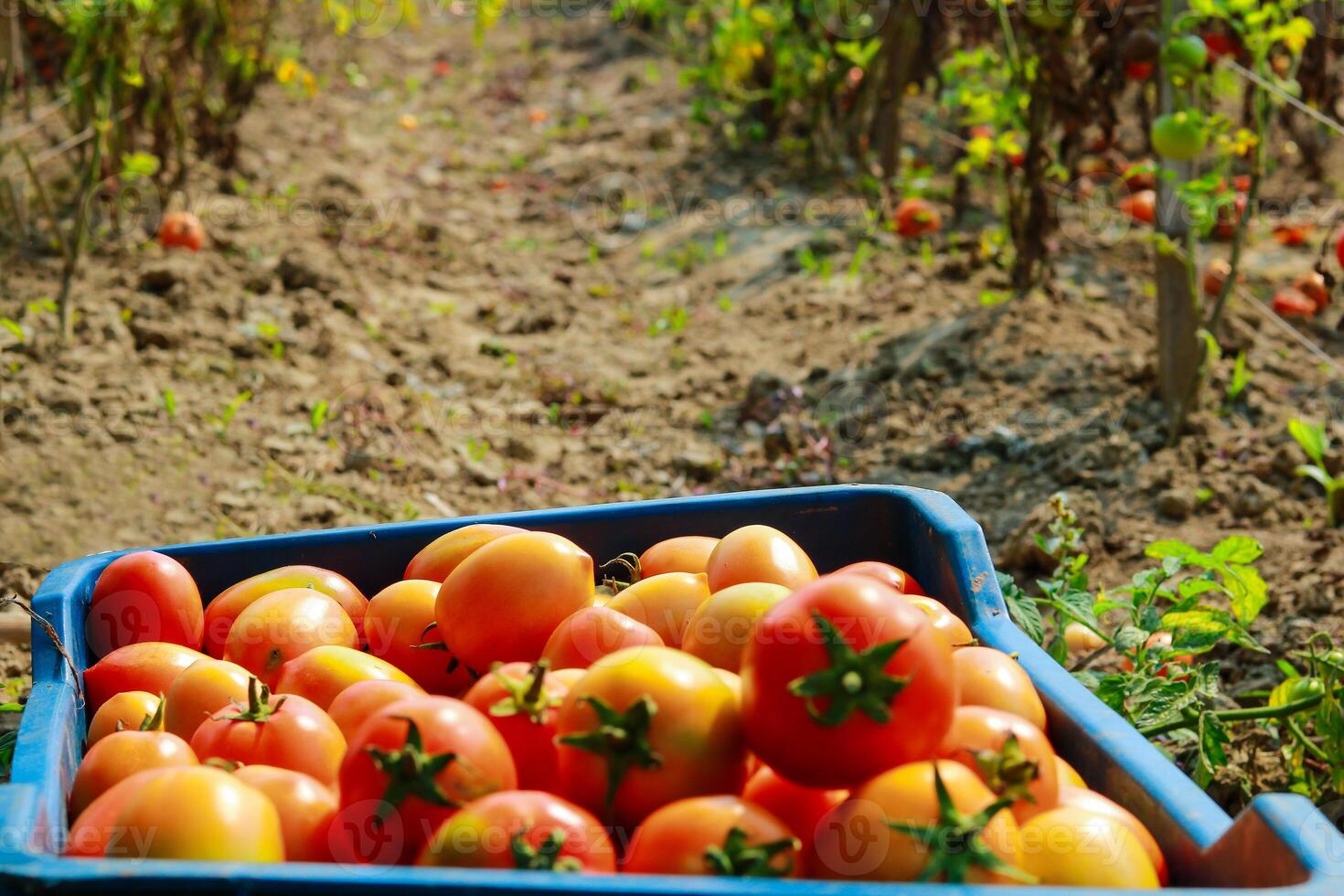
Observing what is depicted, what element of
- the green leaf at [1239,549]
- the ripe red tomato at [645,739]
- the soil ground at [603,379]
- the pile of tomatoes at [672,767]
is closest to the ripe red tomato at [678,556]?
the pile of tomatoes at [672,767]

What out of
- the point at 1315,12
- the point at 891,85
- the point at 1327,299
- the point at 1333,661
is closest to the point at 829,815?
the point at 1333,661

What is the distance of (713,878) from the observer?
1022mm

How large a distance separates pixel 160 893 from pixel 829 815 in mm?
606

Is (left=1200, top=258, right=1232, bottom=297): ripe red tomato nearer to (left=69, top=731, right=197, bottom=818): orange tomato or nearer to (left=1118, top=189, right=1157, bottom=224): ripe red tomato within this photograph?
(left=1118, top=189, right=1157, bottom=224): ripe red tomato

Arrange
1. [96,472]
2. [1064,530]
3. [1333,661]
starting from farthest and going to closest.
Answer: [96,472], [1064,530], [1333,661]

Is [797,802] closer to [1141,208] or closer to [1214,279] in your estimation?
[1214,279]

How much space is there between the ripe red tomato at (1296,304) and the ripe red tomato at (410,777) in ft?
12.2

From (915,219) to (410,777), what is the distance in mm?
4149

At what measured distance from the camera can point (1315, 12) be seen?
4129 mm

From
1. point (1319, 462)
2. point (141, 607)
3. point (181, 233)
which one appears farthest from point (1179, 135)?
point (181, 233)

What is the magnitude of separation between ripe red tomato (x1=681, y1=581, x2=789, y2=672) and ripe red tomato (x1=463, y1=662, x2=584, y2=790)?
0.22m

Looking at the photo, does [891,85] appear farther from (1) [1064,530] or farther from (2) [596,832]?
(2) [596,832]

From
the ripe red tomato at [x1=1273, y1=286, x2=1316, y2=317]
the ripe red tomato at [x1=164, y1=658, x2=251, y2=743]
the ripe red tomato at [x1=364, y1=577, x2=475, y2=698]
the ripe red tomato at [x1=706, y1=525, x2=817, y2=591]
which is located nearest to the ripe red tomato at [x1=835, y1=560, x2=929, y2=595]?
the ripe red tomato at [x1=706, y1=525, x2=817, y2=591]

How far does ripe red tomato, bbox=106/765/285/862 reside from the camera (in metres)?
1.14
